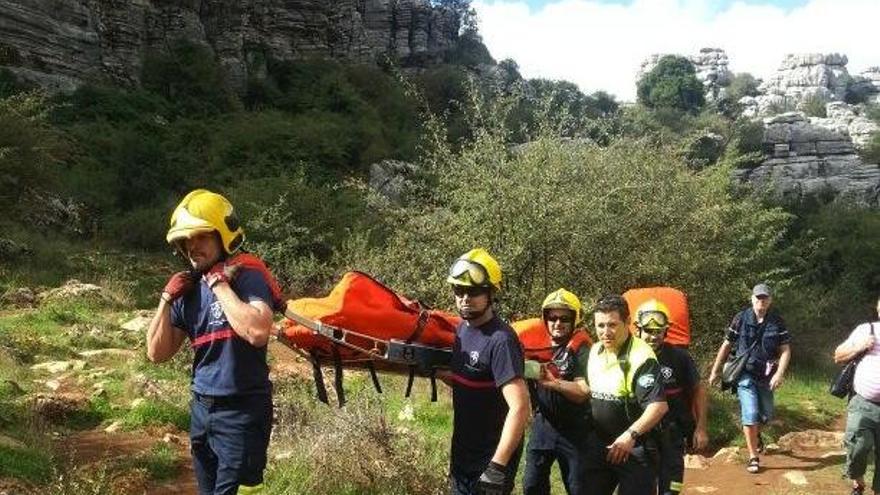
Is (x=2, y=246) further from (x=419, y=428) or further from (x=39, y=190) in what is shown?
(x=419, y=428)

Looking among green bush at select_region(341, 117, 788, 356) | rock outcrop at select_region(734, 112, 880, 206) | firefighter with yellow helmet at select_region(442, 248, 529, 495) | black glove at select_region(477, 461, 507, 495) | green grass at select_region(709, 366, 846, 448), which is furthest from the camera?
rock outcrop at select_region(734, 112, 880, 206)

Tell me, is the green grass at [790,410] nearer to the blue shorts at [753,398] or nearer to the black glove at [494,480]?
the blue shorts at [753,398]

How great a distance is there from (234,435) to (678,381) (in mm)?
3249

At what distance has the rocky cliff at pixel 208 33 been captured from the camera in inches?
1113

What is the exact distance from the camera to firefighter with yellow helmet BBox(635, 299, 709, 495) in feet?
17.0

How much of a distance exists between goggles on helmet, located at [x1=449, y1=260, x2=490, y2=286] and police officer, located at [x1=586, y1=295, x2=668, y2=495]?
105cm

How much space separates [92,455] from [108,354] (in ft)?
13.0

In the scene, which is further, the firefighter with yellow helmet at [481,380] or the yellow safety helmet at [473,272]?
the yellow safety helmet at [473,272]

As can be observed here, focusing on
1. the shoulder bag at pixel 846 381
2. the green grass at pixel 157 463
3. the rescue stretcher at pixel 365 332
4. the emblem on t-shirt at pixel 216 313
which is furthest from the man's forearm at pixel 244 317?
the shoulder bag at pixel 846 381

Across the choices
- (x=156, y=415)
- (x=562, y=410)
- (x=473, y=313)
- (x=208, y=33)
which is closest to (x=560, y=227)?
(x=156, y=415)

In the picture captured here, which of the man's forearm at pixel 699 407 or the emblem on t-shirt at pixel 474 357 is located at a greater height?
the emblem on t-shirt at pixel 474 357

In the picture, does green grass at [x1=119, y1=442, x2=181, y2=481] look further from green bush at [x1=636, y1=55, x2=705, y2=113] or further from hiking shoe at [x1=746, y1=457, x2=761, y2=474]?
green bush at [x1=636, y1=55, x2=705, y2=113]

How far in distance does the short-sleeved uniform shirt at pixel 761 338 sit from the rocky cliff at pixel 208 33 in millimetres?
26377

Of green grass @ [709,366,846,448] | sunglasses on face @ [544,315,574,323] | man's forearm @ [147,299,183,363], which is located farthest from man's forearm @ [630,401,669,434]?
green grass @ [709,366,846,448]
